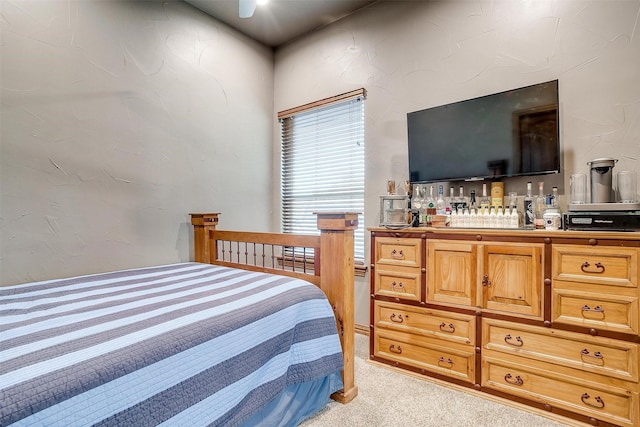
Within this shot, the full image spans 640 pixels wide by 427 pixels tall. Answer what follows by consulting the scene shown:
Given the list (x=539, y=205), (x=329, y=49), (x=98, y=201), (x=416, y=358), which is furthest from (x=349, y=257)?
(x=329, y=49)

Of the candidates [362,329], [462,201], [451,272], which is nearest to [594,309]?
[451,272]

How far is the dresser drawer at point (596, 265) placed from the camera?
1.46 m

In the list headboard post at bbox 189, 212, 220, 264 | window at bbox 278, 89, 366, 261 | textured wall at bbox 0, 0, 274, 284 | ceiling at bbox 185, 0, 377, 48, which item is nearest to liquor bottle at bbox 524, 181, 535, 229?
window at bbox 278, 89, 366, 261

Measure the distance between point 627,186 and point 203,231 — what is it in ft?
9.42

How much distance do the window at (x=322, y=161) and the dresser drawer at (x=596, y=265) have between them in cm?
158

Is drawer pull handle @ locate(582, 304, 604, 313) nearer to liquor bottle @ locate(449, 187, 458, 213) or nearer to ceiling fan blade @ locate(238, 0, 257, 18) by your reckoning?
liquor bottle @ locate(449, 187, 458, 213)

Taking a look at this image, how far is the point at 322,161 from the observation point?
10.7ft

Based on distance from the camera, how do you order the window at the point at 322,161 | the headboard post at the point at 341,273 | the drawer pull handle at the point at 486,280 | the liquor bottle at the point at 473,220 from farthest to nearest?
the window at the point at 322,161 < the liquor bottle at the point at 473,220 < the drawer pull handle at the point at 486,280 < the headboard post at the point at 341,273

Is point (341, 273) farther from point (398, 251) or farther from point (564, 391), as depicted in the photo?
point (564, 391)

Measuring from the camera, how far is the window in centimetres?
299

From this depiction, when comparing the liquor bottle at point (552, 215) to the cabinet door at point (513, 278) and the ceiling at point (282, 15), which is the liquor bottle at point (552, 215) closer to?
the cabinet door at point (513, 278)

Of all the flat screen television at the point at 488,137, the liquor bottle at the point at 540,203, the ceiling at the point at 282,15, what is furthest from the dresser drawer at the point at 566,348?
the ceiling at the point at 282,15

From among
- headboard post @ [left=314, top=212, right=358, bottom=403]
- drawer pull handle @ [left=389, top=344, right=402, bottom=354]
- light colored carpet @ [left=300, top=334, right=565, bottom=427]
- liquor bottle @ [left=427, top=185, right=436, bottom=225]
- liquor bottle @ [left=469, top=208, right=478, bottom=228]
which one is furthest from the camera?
liquor bottle @ [left=427, top=185, right=436, bottom=225]

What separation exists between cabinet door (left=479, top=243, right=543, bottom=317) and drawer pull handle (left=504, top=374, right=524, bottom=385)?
36cm
